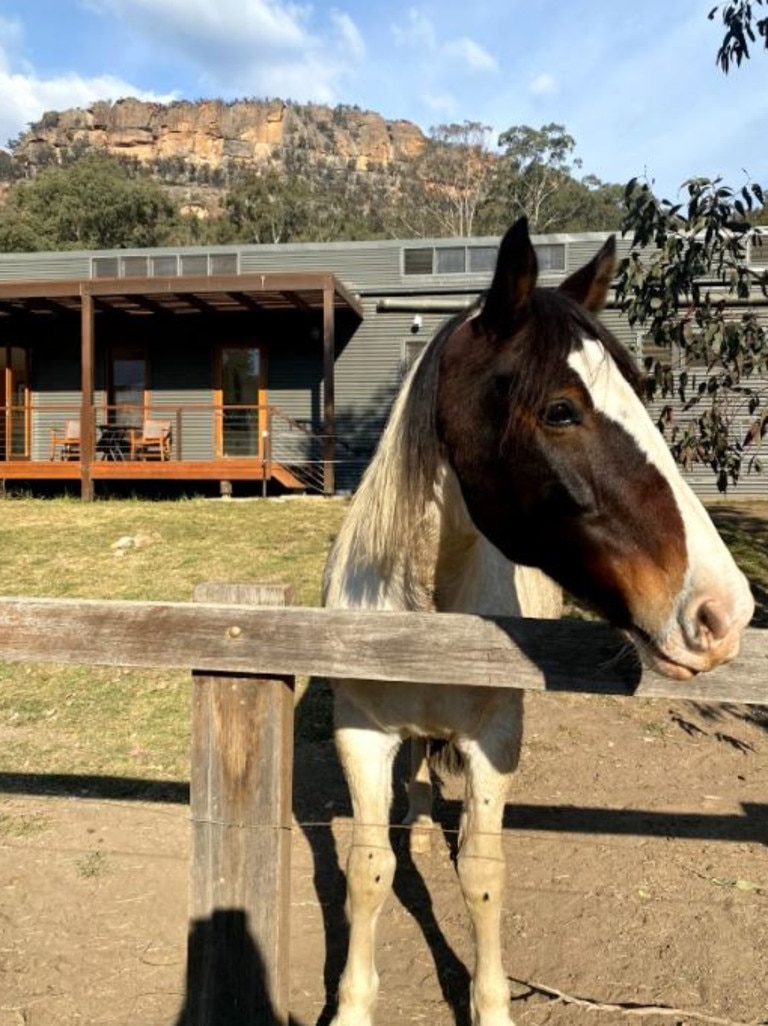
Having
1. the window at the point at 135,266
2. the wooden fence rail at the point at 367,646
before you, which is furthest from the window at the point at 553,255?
the wooden fence rail at the point at 367,646

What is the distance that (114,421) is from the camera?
738 inches

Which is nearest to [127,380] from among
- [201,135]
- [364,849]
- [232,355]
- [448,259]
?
[232,355]

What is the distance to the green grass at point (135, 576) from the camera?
537 cm

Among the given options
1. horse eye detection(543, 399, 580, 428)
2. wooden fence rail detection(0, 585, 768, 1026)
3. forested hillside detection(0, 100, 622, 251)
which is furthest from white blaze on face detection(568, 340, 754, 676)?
forested hillside detection(0, 100, 622, 251)

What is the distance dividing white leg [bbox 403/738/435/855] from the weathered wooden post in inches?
66.8

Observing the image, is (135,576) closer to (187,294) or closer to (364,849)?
(364,849)

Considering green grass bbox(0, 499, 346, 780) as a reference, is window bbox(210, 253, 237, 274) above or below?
above

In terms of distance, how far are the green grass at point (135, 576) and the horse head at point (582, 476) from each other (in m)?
1.56

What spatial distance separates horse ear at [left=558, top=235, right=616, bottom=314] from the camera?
2.11 meters

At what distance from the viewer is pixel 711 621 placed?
143 centimetres

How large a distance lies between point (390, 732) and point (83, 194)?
165 feet

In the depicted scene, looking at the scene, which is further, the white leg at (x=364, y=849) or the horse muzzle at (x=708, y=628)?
the white leg at (x=364, y=849)

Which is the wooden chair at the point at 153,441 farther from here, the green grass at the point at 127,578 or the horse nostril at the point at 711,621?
the horse nostril at the point at 711,621

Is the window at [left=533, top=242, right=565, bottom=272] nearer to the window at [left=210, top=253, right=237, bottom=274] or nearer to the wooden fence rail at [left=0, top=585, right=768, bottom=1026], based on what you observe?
the window at [left=210, top=253, right=237, bottom=274]
